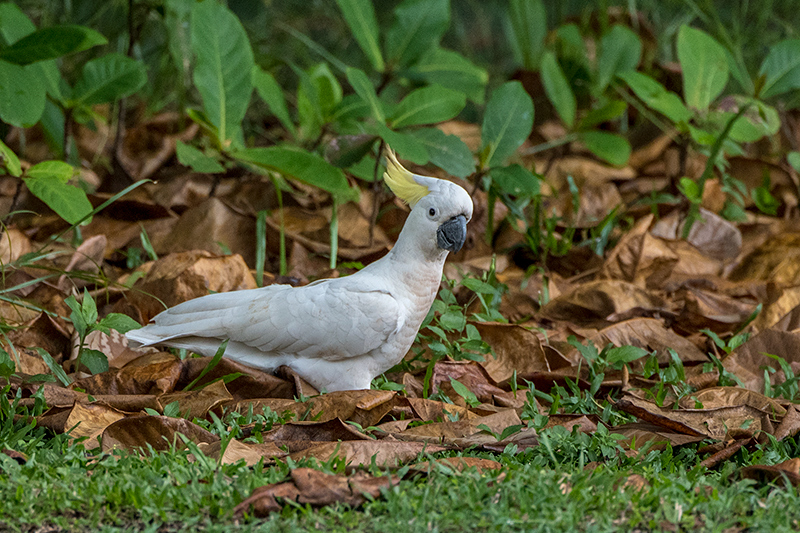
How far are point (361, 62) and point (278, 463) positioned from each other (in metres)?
4.94

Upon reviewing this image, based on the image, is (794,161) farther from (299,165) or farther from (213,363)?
(213,363)

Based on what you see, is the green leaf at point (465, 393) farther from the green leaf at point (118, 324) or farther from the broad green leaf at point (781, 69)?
the broad green leaf at point (781, 69)

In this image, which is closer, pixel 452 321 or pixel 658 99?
pixel 452 321

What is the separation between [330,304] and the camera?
2.61m

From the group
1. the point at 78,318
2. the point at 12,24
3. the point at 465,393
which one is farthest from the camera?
the point at 12,24

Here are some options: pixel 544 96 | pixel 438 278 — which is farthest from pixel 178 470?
pixel 544 96

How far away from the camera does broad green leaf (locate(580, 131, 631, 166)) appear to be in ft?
14.5

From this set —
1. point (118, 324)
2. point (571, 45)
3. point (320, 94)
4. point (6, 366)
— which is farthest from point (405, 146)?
point (571, 45)

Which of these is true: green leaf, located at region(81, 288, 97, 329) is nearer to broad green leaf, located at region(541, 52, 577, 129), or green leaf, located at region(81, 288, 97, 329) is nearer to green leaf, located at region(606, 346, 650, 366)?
green leaf, located at region(606, 346, 650, 366)

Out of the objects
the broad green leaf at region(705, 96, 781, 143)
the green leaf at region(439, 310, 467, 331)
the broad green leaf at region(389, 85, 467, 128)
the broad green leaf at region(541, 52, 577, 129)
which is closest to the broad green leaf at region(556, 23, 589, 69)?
the broad green leaf at region(541, 52, 577, 129)

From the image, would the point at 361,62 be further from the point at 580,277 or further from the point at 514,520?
the point at 514,520

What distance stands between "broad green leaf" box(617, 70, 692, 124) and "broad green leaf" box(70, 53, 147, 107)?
2.67 meters

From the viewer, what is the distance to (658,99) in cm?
408

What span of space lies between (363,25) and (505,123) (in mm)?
1083
